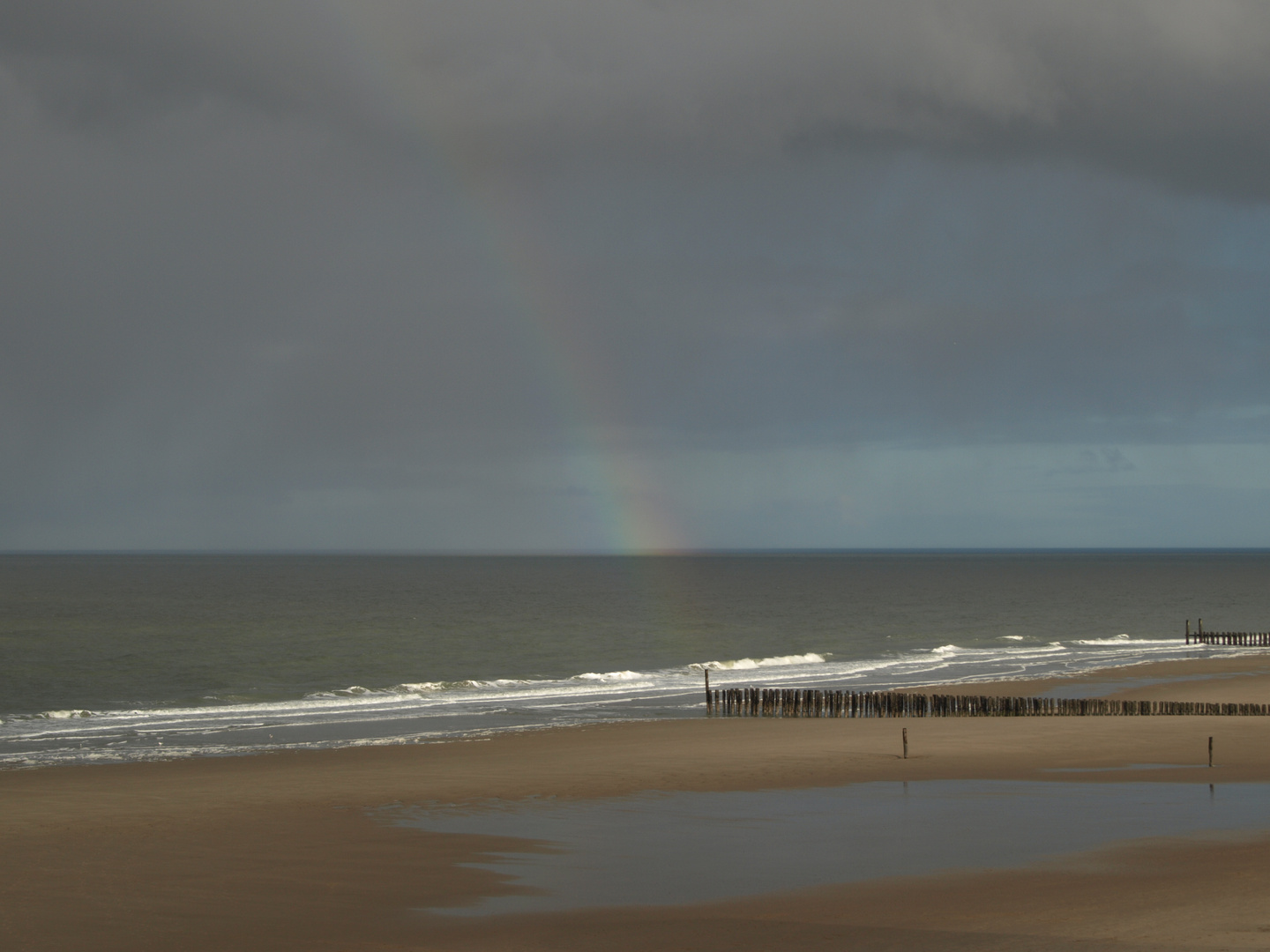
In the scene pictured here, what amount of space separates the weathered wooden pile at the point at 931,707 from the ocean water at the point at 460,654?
2.49 m

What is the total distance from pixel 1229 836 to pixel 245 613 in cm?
10455

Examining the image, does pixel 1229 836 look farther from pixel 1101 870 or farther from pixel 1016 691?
pixel 1016 691

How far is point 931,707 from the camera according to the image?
41500mm

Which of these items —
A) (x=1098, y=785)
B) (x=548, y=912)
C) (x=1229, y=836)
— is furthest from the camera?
(x=1098, y=785)

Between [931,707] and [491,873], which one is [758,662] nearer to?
[931,707]

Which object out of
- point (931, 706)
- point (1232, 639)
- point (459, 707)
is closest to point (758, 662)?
point (459, 707)

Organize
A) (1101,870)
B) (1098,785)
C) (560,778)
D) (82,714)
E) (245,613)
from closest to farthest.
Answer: (1101,870), (1098,785), (560,778), (82,714), (245,613)

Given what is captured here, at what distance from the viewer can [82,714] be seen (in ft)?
146

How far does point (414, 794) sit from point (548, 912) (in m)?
10.0

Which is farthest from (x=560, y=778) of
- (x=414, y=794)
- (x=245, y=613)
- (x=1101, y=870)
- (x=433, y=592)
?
(x=433, y=592)

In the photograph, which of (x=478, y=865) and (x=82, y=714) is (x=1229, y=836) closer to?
(x=478, y=865)

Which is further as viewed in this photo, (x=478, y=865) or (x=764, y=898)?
(x=478, y=865)

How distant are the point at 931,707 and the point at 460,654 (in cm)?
3925

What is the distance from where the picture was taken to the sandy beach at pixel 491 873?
49.2ft
